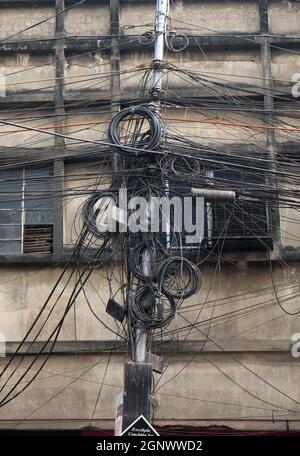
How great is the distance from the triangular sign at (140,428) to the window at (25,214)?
12.6 ft

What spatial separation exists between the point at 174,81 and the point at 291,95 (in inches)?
69.7

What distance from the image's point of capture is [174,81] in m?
12.5

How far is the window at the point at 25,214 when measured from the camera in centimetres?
1216

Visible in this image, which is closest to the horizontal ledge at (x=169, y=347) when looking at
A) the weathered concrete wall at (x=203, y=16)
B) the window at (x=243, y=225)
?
the window at (x=243, y=225)

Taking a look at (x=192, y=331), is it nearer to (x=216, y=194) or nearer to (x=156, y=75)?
(x=216, y=194)

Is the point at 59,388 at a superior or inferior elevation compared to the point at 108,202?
inferior

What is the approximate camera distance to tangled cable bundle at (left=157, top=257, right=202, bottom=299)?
948cm

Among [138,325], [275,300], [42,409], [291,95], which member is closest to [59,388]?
[42,409]

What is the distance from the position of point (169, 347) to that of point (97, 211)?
2366 millimetres

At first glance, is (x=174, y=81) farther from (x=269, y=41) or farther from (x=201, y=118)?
(x=269, y=41)

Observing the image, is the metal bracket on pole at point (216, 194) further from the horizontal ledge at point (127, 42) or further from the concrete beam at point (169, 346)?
the horizontal ledge at point (127, 42)

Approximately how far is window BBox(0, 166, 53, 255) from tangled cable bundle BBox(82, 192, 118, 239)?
185 cm

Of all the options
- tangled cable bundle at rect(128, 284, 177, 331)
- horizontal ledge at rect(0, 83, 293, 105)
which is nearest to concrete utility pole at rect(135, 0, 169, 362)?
tangled cable bundle at rect(128, 284, 177, 331)

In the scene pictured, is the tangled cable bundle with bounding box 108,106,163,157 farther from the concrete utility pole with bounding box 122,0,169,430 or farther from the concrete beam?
the concrete beam
